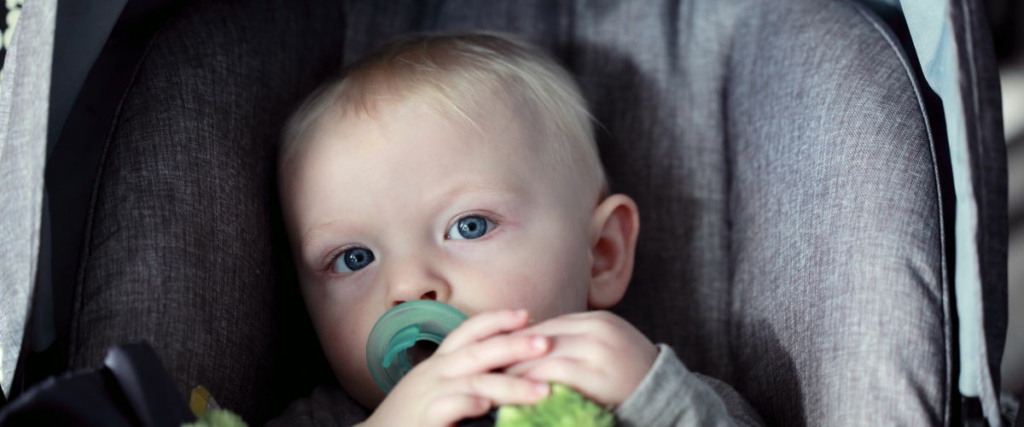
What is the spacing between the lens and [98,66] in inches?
48.8

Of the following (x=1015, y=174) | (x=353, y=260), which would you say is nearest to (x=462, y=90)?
(x=353, y=260)

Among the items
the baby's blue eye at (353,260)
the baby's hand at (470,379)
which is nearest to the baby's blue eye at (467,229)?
the baby's blue eye at (353,260)

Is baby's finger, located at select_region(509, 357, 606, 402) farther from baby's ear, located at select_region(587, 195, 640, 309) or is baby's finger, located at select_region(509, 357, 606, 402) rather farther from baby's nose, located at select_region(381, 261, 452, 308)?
baby's ear, located at select_region(587, 195, 640, 309)

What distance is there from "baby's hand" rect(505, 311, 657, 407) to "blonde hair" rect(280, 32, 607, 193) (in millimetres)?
365

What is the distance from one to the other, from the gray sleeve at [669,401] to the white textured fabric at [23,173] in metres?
0.59

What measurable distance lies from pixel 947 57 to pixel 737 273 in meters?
0.47

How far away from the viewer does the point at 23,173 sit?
3.11 ft

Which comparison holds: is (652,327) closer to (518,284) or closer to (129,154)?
(518,284)

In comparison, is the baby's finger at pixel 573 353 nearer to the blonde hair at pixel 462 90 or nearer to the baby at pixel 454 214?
the baby at pixel 454 214

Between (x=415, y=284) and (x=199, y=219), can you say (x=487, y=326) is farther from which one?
(x=199, y=219)

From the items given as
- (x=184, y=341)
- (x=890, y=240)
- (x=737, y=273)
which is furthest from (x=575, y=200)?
(x=184, y=341)

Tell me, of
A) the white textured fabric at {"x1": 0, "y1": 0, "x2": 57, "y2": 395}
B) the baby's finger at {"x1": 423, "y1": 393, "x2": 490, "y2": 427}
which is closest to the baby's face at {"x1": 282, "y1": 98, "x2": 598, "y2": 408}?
the baby's finger at {"x1": 423, "y1": 393, "x2": 490, "y2": 427}

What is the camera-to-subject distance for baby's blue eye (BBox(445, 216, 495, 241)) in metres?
1.19

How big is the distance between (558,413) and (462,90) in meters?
0.55
